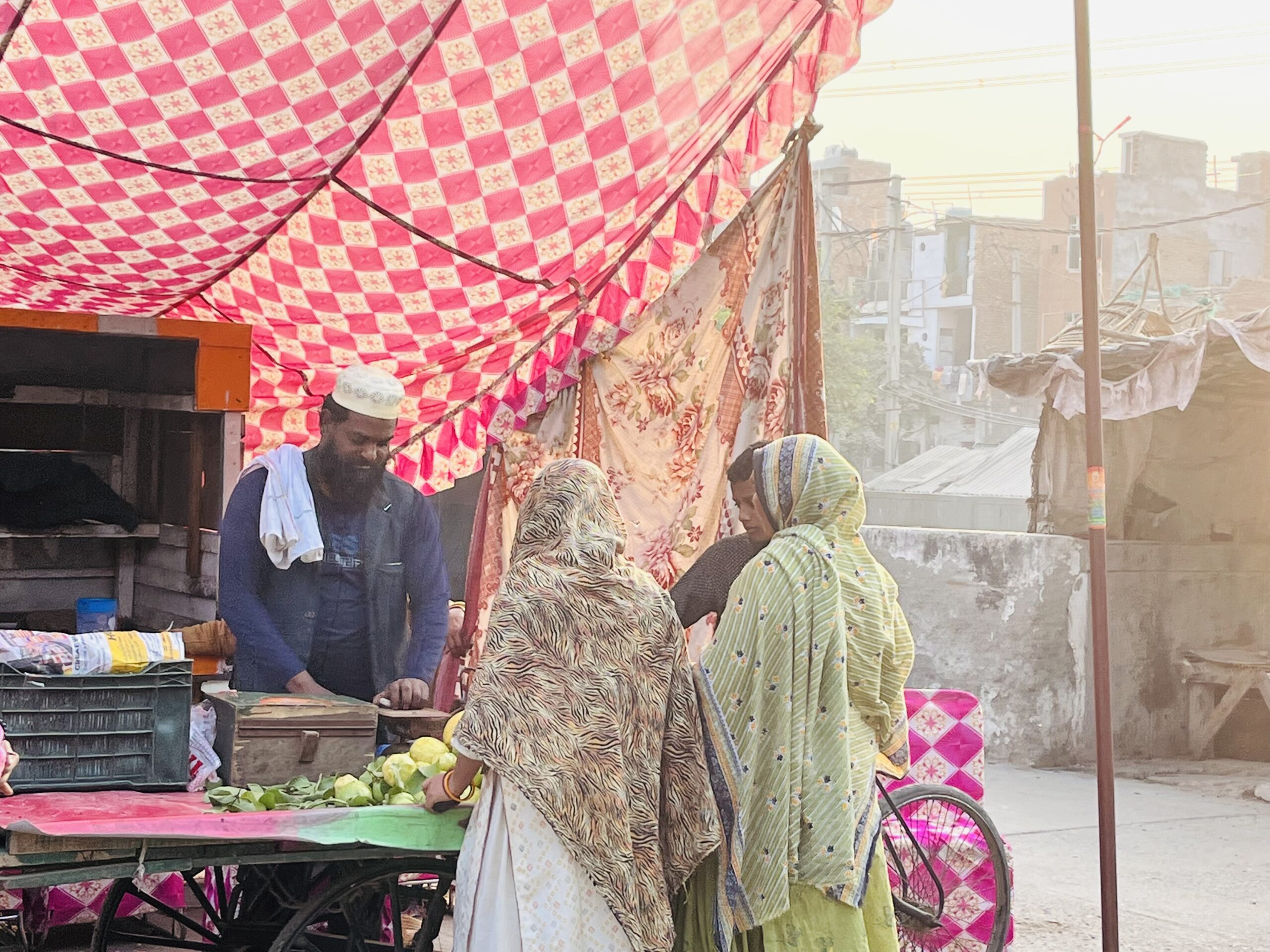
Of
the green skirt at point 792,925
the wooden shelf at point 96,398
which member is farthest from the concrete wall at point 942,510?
the green skirt at point 792,925

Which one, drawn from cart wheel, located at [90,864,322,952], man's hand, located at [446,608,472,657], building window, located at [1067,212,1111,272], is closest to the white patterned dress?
cart wheel, located at [90,864,322,952]

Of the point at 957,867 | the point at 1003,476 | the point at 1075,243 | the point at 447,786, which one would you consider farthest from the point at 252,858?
the point at 1075,243

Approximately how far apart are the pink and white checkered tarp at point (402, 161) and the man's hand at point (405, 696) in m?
1.59

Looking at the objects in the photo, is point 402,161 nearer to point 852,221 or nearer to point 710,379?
point 710,379

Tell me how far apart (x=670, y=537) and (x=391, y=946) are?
73.5 inches

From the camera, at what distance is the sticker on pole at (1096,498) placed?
156 inches

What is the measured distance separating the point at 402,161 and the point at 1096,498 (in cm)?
243

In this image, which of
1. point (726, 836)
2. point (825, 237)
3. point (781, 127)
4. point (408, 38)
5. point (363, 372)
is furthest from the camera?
point (825, 237)

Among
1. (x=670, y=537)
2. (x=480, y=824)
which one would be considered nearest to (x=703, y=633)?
(x=670, y=537)

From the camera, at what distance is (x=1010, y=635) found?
9.95m

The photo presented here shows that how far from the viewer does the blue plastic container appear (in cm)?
575

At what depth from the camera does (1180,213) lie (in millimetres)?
32344

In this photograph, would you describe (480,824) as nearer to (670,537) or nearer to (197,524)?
(670,537)

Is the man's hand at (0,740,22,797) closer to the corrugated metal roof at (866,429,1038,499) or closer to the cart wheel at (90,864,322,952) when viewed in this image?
the cart wheel at (90,864,322,952)
